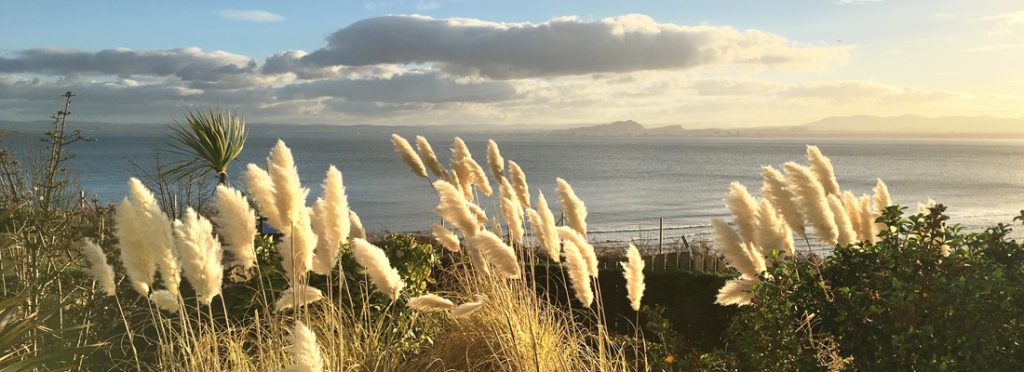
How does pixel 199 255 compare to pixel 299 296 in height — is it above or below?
above

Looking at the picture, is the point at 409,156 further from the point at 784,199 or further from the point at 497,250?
the point at 784,199

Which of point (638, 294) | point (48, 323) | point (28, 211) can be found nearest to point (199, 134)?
point (28, 211)

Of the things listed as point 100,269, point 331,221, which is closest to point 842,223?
point 331,221

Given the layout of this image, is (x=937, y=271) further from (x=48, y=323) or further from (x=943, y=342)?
(x=48, y=323)

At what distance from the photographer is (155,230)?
2910 millimetres

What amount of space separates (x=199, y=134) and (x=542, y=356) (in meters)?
6.70

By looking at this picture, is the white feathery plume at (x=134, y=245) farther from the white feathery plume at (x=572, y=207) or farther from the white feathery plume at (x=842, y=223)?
the white feathery plume at (x=842, y=223)

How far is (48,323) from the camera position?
4.84 m

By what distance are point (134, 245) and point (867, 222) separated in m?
3.65

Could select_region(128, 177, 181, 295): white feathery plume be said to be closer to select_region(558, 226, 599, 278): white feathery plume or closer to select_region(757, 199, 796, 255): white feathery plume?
select_region(558, 226, 599, 278): white feathery plume

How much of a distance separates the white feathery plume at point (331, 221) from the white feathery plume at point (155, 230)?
64 cm

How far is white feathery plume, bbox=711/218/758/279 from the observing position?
12.9 ft

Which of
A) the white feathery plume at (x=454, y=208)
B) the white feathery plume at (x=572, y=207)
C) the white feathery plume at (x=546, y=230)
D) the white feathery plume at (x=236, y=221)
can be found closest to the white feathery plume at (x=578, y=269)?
the white feathery plume at (x=546, y=230)

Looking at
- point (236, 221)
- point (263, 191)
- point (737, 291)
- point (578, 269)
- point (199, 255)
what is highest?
point (263, 191)
